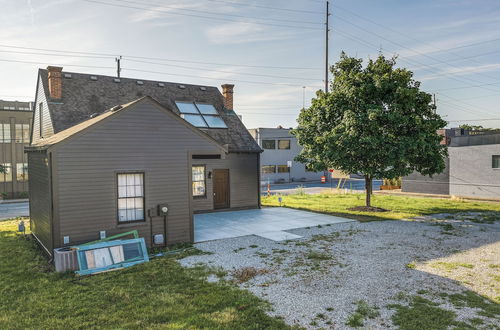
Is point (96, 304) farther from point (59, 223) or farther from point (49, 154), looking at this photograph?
point (49, 154)

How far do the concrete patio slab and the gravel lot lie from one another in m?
0.97

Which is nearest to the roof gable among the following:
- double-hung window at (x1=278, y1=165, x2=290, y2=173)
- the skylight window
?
the skylight window

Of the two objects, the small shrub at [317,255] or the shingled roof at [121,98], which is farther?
the shingled roof at [121,98]

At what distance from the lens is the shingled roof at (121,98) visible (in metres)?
17.0

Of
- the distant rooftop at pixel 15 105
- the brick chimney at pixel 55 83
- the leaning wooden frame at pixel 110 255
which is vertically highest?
the distant rooftop at pixel 15 105

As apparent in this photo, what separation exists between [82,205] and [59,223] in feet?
2.64

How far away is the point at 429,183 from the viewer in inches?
1227

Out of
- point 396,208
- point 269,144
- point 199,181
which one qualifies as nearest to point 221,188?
point 199,181

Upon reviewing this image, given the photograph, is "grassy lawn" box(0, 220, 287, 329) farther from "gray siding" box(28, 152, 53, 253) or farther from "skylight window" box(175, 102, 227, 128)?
"skylight window" box(175, 102, 227, 128)

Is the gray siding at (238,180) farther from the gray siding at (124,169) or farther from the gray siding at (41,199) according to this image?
the gray siding at (41,199)

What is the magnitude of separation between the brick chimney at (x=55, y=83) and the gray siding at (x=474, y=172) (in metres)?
28.3

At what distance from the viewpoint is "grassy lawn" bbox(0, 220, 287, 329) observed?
680cm

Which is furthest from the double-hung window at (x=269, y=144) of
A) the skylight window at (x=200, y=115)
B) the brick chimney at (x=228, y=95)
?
the skylight window at (x=200, y=115)

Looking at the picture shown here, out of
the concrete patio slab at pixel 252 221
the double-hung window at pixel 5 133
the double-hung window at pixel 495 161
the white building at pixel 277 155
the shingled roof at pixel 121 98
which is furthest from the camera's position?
the white building at pixel 277 155
